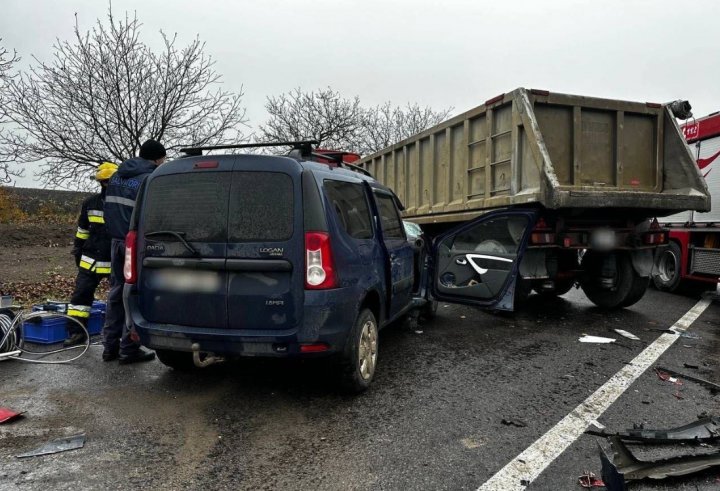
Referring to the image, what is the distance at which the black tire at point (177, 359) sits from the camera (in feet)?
13.8

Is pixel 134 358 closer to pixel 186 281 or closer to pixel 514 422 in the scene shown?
pixel 186 281

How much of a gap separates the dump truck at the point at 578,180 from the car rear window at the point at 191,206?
355 centimetres

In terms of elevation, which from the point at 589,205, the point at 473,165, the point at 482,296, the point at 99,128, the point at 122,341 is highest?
the point at 99,128

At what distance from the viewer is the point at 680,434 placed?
3008 millimetres

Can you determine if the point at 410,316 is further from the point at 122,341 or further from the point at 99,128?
the point at 99,128

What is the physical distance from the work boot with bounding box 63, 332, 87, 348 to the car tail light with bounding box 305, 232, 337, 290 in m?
3.37

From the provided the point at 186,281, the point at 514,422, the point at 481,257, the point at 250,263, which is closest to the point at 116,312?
the point at 186,281

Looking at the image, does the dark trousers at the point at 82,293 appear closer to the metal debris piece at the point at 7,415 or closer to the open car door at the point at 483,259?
the metal debris piece at the point at 7,415

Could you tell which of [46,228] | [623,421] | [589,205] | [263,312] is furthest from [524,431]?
[46,228]

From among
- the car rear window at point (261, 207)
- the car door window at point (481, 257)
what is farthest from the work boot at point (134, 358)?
the car door window at point (481, 257)

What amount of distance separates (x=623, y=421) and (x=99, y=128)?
10.6m

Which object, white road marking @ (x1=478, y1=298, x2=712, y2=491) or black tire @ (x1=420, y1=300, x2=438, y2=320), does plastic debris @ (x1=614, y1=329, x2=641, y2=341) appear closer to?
white road marking @ (x1=478, y1=298, x2=712, y2=491)

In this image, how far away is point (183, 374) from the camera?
4359mm

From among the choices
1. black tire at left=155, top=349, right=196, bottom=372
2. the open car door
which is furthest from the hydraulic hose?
the open car door
